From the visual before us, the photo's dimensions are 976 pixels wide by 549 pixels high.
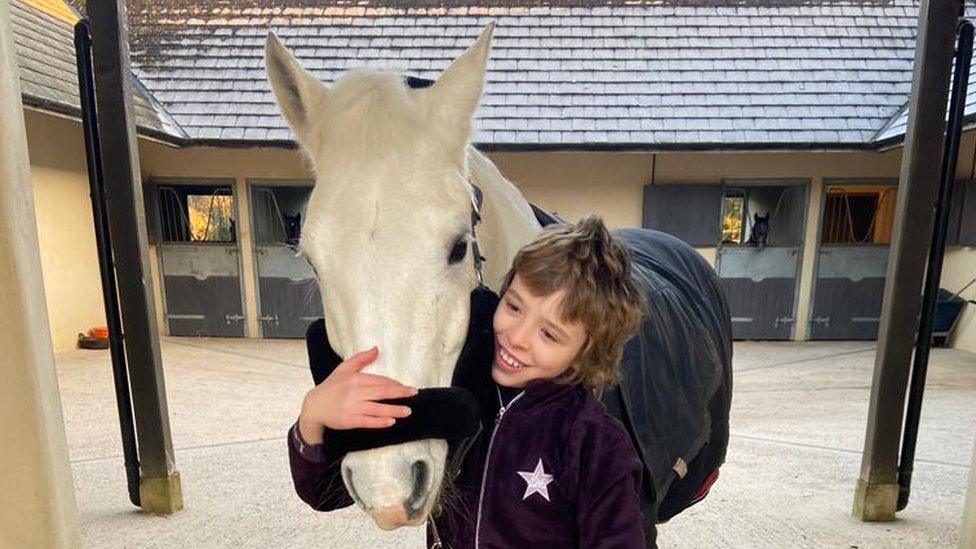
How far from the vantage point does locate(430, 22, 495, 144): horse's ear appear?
3.59 feet

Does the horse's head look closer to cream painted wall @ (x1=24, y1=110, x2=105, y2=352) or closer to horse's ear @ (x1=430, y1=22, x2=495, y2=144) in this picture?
horse's ear @ (x1=430, y1=22, x2=495, y2=144)

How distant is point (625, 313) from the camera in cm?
96

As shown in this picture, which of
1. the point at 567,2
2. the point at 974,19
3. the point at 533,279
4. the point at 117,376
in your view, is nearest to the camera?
the point at 533,279

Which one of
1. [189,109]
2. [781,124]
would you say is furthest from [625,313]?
[189,109]

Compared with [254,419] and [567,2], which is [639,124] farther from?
[254,419]

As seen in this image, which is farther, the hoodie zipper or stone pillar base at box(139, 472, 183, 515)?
stone pillar base at box(139, 472, 183, 515)

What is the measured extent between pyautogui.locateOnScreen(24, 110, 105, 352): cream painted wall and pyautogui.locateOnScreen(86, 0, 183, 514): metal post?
153 inches

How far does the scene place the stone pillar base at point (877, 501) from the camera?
254cm

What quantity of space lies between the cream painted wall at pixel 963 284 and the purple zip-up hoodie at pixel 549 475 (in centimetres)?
711

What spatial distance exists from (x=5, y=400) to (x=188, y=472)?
1.72m

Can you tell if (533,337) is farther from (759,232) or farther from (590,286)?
(759,232)

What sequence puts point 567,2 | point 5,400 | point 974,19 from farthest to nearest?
point 567,2 < point 974,19 < point 5,400

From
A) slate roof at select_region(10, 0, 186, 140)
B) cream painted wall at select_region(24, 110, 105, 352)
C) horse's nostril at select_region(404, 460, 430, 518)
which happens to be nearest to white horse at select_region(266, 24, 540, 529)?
horse's nostril at select_region(404, 460, 430, 518)

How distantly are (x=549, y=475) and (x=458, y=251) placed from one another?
1.46 ft
